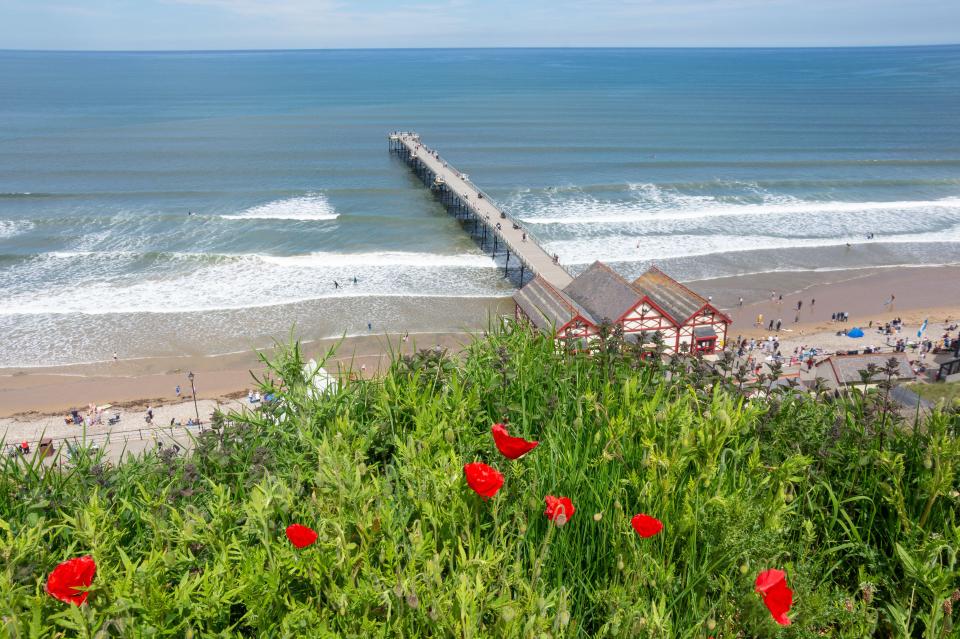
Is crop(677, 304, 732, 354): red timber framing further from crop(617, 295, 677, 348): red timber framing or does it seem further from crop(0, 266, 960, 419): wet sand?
crop(0, 266, 960, 419): wet sand

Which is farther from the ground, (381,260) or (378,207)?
(378,207)

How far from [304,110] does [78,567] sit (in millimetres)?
100676

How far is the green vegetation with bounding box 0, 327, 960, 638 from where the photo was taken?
2.65 m

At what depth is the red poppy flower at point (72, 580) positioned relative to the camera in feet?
8.10

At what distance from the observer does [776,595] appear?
2439mm

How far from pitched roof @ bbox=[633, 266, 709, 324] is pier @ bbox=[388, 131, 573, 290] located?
162 inches

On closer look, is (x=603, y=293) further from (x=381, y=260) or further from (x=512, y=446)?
(x=512, y=446)

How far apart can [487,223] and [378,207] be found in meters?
12.2

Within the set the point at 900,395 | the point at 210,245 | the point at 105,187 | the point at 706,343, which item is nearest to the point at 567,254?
the point at 706,343

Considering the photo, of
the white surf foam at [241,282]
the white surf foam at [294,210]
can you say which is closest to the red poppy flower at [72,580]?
the white surf foam at [241,282]

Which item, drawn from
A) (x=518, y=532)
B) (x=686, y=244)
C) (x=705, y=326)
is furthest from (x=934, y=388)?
(x=518, y=532)

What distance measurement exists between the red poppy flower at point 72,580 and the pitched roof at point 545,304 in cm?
2093

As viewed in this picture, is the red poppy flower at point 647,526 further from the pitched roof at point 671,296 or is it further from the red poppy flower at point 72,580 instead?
the pitched roof at point 671,296

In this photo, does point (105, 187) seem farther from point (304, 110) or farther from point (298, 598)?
point (298, 598)
